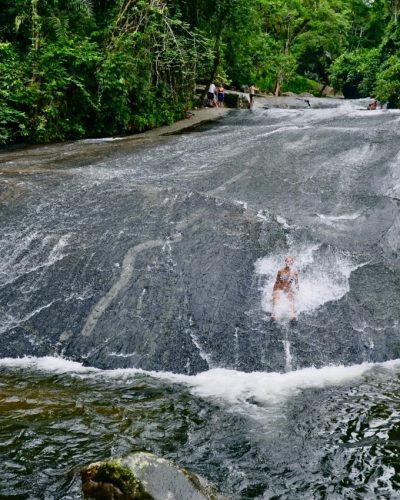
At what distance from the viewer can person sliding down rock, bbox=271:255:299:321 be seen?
934 centimetres

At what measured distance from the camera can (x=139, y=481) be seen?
4535 mm

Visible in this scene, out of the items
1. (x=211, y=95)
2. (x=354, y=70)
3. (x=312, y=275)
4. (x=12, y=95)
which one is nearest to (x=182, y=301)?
(x=312, y=275)

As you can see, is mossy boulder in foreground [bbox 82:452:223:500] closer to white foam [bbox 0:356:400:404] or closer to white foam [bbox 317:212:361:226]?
white foam [bbox 0:356:400:404]

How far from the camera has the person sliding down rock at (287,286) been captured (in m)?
9.34

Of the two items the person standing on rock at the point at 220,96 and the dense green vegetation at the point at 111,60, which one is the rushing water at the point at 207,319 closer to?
the dense green vegetation at the point at 111,60

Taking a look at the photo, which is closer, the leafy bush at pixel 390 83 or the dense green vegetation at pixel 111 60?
the dense green vegetation at pixel 111 60

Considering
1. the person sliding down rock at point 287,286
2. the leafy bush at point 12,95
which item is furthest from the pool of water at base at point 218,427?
the leafy bush at point 12,95

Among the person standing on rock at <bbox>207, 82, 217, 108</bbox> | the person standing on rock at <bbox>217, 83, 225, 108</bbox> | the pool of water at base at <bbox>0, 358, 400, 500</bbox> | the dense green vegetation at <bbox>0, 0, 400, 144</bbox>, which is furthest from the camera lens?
the person standing on rock at <bbox>217, 83, 225, 108</bbox>

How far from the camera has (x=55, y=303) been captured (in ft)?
31.6

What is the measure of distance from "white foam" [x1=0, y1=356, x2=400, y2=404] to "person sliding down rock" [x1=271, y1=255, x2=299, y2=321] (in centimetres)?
123

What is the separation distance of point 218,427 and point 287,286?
351 centimetres

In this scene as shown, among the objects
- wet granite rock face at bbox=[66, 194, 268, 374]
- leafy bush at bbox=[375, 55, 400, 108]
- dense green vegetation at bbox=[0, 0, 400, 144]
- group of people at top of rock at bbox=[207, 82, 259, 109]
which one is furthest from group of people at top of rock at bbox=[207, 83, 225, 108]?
wet granite rock face at bbox=[66, 194, 268, 374]

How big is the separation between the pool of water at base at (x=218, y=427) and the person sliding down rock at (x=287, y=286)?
1.28 m

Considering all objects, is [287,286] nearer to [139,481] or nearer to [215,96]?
[139,481]
